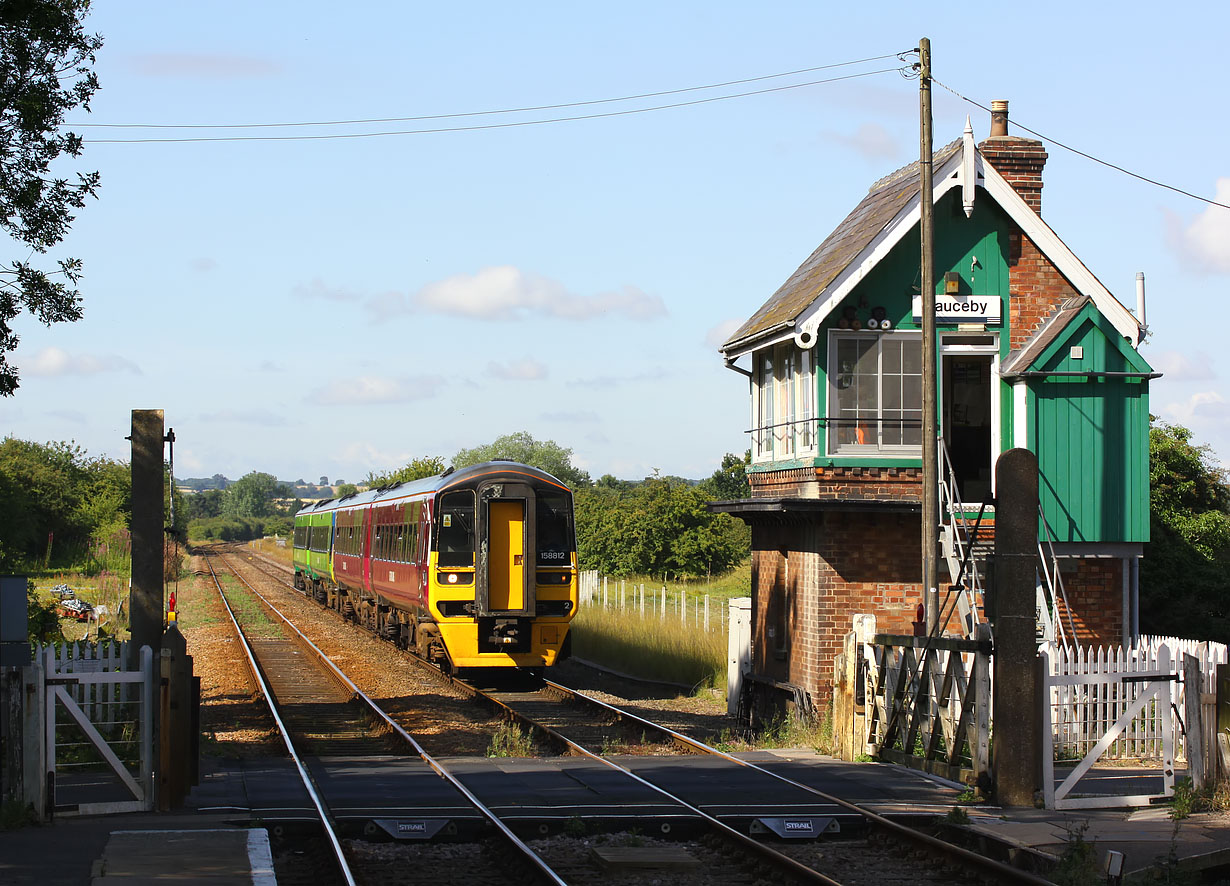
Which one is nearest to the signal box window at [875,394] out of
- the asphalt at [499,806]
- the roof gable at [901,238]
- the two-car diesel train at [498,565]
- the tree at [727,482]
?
the roof gable at [901,238]

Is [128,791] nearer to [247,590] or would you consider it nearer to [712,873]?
[712,873]

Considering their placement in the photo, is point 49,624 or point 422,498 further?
point 422,498

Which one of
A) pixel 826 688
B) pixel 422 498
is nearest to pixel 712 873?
pixel 826 688

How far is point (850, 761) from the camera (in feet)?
43.5

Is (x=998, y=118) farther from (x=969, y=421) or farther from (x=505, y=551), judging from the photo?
(x=505, y=551)

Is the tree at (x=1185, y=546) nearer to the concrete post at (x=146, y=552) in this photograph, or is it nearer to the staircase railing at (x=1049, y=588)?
the staircase railing at (x=1049, y=588)

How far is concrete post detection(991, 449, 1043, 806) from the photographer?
1054 cm

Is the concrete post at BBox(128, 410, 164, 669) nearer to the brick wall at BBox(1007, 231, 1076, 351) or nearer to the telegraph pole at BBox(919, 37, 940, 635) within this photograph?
the telegraph pole at BBox(919, 37, 940, 635)

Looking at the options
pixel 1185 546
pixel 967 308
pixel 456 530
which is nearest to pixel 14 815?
pixel 456 530

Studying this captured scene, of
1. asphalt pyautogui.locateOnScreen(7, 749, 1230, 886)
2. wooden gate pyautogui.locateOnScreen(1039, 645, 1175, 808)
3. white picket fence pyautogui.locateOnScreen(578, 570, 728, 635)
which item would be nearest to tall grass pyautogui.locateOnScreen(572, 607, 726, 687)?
white picket fence pyautogui.locateOnScreen(578, 570, 728, 635)

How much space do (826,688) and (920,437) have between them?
340 cm

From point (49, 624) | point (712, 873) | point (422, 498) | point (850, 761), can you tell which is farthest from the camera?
point (422, 498)

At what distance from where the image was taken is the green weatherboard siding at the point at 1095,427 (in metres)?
17.1

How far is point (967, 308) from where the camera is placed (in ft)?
57.4
